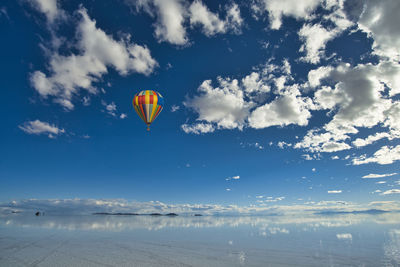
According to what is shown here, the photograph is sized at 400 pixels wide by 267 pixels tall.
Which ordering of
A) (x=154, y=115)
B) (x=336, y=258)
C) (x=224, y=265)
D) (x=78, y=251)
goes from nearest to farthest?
(x=224, y=265) → (x=336, y=258) → (x=78, y=251) → (x=154, y=115)

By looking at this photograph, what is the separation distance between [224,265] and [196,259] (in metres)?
2.20

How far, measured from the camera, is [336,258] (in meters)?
14.8

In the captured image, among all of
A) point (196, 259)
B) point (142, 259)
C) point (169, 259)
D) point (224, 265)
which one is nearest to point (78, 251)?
point (142, 259)

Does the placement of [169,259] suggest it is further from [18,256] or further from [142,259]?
[18,256]

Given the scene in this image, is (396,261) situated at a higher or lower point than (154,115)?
lower

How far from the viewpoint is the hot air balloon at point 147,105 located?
43.5m

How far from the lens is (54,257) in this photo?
13.7 metres

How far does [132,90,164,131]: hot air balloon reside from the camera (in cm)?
4353

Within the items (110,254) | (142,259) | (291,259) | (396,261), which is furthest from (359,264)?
(110,254)

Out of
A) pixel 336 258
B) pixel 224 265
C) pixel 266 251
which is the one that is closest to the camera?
pixel 224 265

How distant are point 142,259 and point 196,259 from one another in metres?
3.57

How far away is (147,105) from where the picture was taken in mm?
43438

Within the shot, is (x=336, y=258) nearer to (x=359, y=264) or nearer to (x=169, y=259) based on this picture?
(x=359, y=264)

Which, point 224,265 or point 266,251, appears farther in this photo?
point 266,251
